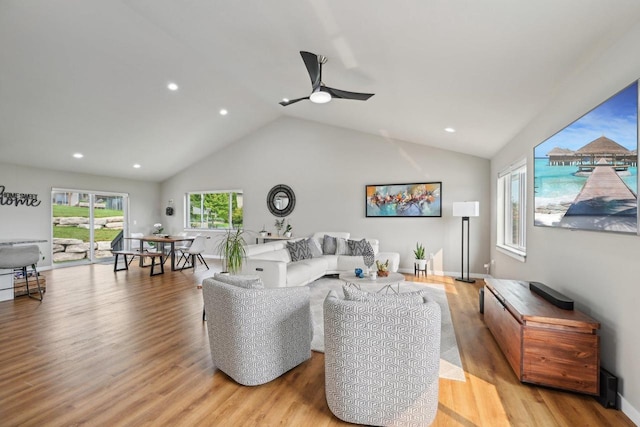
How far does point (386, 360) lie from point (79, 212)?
901cm

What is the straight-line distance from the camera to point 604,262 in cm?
215

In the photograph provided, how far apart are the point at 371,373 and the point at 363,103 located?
4.13m

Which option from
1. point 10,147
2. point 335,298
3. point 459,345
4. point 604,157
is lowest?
point 459,345

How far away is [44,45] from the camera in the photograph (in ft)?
13.1

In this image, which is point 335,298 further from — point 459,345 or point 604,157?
point 604,157

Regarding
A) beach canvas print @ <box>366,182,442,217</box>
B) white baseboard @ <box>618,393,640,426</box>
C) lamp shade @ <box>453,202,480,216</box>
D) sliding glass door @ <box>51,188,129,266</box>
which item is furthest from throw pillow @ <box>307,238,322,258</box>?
sliding glass door @ <box>51,188,129,266</box>

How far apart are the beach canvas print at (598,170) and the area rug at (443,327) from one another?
1.48 m

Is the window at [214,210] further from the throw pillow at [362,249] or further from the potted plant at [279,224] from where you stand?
the throw pillow at [362,249]

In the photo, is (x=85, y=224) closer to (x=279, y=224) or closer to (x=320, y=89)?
(x=279, y=224)

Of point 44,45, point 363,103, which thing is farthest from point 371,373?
point 44,45

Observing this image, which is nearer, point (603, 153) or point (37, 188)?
point (603, 153)

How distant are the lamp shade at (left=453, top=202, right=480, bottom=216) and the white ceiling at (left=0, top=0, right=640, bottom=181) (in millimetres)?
1004

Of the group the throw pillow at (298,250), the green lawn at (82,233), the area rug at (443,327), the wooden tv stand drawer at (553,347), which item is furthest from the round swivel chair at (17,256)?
the wooden tv stand drawer at (553,347)

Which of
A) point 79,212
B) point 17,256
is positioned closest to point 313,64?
point 17,256
